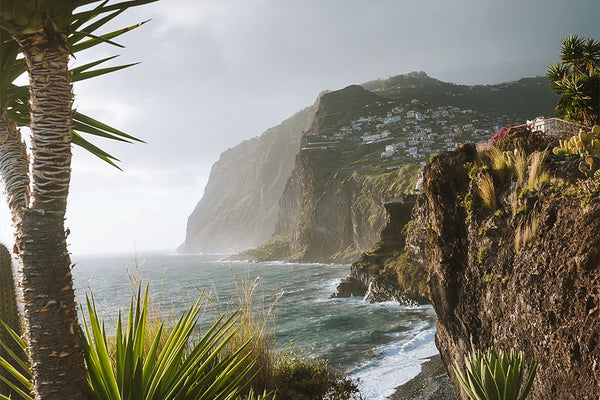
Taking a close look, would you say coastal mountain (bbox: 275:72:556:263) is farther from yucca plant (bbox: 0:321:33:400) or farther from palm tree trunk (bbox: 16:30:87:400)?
palm tree trunk (bbox: 16:30:87:400)

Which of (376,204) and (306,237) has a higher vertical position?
(376,204)

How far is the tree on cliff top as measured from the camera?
11.1 meters

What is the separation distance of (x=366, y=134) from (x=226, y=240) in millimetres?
105788

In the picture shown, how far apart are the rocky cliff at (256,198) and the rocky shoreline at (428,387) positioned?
447 ft

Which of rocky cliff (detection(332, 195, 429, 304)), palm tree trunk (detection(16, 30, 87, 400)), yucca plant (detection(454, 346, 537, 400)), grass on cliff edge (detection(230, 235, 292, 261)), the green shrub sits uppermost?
palm tree trunk (detection(16, 30, 87, 400))

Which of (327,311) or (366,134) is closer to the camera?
(327,311)

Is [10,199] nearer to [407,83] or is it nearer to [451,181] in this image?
[451,181]

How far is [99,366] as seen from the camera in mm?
1785

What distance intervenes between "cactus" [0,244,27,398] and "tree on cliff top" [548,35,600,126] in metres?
14.1

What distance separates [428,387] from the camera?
916 centimetres

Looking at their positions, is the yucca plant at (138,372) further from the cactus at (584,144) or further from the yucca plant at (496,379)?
the cactus at (584,144)

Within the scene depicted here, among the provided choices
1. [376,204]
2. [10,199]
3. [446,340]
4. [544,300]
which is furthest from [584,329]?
[376,204]

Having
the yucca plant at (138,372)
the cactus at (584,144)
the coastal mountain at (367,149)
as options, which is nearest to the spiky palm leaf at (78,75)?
the yucca plant at (138,372)

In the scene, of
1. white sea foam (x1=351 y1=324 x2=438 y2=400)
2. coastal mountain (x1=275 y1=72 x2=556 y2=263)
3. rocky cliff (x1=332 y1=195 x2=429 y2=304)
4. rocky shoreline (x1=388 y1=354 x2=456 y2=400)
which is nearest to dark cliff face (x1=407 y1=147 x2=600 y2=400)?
rocky shoreline (x1=388 y1=354 x2=456 y2=400)
